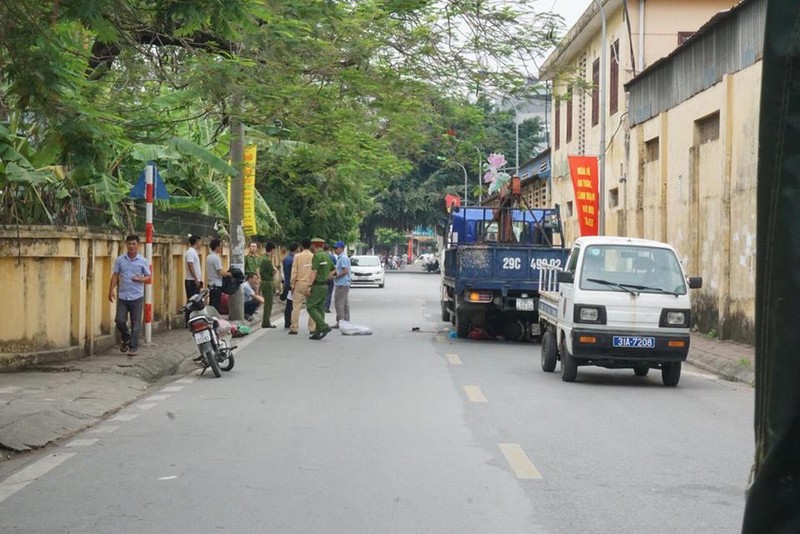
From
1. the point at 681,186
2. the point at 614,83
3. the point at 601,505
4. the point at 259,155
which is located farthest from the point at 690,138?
the point at 601,505

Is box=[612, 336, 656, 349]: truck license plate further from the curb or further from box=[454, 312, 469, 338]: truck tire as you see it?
box=[454, 312, 469, 338]: truck tire

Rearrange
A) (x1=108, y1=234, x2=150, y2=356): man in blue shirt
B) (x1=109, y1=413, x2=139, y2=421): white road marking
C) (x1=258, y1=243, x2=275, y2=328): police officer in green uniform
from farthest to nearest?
(x1=258, y1=243, x2=275, y2=328): police officer in green uniform
(x1=108, y1=234, x2=150, y2=356): man in blue shirt
(x1=109, y1=413, x2=139, y2=421): white road marking

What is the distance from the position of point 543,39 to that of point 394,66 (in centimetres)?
295

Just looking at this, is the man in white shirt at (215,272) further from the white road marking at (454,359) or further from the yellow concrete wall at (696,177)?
the yellow concrete wall at (696,177)

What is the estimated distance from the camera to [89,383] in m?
13.9

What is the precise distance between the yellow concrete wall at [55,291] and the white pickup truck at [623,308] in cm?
681

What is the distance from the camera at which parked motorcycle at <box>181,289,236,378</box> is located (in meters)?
15.1

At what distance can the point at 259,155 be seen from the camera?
1361 inches

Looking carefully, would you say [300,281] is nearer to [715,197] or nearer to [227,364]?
[227,364]

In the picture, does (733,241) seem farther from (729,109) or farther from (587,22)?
(587,22)

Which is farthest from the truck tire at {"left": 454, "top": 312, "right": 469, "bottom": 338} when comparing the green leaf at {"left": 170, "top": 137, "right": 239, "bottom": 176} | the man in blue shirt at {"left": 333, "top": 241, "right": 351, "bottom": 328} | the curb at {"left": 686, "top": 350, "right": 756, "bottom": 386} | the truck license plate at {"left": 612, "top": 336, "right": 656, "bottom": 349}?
the truck license plate at {"left": 612, "top": 336, "right": 656, "bottom": 349}

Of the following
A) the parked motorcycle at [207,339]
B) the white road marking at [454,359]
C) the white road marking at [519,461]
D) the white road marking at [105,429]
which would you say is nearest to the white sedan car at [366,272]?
the white road marking at [454,359]

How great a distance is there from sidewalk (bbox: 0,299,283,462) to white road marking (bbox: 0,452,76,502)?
56 centimetres

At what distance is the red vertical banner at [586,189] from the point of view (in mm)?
31094
